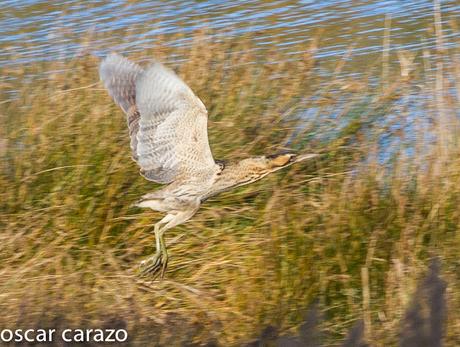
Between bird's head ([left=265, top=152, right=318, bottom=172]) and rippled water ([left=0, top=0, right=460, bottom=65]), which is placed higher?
bird's head ([left=265, top=152, right=318, bottom=172])

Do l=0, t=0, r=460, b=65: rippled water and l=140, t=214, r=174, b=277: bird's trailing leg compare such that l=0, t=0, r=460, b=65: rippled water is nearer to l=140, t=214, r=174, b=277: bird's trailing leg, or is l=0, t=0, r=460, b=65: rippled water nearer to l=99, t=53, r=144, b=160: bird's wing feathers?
l=99, t=53, r=144, b=160: bird's wing feathers

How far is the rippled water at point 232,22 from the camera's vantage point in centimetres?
913

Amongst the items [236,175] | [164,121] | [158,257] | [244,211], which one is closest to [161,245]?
[158,257]

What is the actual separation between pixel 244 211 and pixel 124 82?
1.06 m

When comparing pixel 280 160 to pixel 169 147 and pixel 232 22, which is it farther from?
pixel 232 22

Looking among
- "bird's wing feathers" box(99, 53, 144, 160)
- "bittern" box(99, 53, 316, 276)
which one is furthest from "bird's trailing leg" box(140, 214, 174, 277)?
"bird's wing feathers" box(99, 53, 144, 160)

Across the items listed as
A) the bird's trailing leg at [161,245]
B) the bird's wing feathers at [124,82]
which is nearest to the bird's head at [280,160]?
the bird's trailing leg at [161,245]

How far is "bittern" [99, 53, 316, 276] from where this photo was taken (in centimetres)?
503

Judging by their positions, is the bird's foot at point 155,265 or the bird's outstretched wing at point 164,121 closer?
the bird's outstretched wing at point 164,121

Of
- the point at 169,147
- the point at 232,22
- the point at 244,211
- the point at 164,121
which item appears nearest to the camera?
the point at 164,121

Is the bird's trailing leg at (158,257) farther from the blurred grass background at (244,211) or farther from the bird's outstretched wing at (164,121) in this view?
the bird's outstretched wing at (164,121)

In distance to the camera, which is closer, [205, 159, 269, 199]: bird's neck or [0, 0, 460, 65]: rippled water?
[205, 159, 269, 199]: bird's neck

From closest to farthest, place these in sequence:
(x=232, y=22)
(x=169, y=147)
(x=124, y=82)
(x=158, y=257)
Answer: (x=169, y=147) < (x=124, y=82) < (x=158, y=257) < (x=232, y=22)

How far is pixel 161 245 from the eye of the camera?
5438 mm
